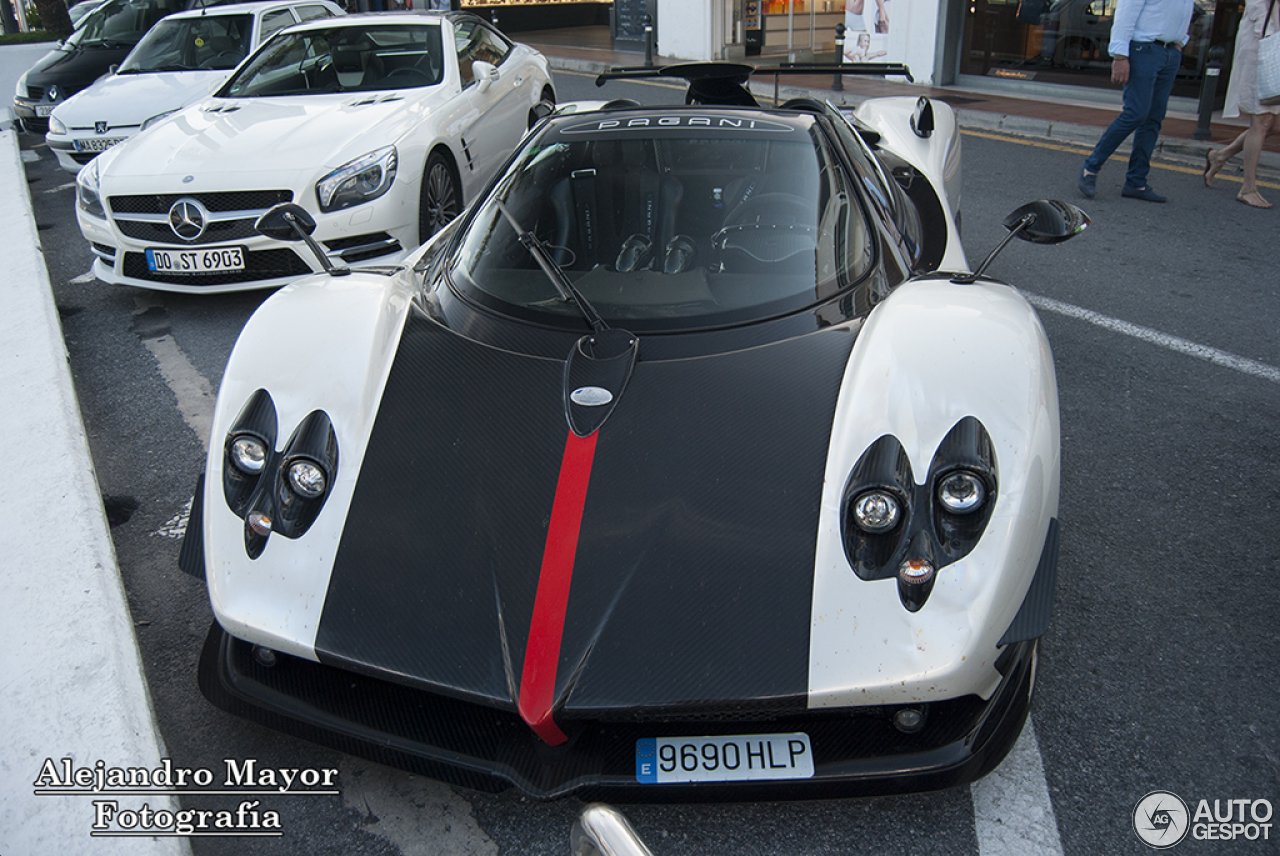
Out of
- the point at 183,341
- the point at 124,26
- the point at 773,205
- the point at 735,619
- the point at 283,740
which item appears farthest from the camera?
the point at 124,26

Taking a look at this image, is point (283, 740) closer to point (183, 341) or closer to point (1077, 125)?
point (183, 341)

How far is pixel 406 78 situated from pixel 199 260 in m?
1.88

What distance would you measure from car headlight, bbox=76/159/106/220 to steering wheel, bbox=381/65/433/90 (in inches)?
66.8

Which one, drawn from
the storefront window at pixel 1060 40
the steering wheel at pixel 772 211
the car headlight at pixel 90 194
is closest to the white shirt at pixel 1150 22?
the storefront window at pixel 1060 40

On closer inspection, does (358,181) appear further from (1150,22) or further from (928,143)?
(1150,22)

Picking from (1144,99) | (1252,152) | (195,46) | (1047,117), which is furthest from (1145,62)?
(195,46)

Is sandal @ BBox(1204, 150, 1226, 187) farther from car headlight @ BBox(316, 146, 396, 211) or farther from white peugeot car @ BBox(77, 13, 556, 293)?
car headlight @ BBox(316, 146, 396, 211)

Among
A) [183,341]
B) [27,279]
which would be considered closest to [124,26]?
[27,279]

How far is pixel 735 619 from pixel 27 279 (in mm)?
4940

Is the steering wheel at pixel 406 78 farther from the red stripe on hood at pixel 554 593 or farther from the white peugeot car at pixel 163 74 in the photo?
the red stripe on hood at pixel 554 593

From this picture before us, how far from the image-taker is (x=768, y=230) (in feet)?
→ 8.57

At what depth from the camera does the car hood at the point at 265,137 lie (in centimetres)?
467

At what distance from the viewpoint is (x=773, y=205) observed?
8.75 ft

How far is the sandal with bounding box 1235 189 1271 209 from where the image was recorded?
5986 millimetres
